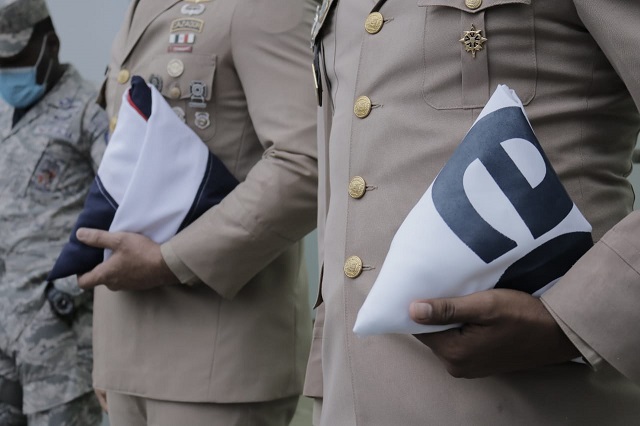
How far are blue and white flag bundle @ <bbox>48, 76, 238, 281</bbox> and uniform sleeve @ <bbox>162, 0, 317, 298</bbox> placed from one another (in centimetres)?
5

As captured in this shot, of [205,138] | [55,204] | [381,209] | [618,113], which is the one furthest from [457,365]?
[55,204]

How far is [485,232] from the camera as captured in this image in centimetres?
125

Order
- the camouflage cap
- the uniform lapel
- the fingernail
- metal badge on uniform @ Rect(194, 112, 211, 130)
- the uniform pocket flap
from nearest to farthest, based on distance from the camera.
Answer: the fingernail, the uniform pocket flap, metal badge on uniform @ Rect(194, 112, 211, 130), the uniform lapel, the camouflage cap

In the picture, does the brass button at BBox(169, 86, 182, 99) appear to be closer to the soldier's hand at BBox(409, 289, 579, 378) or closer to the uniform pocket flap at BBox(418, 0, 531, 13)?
the uniform pocket flap at BBox(418, 0, 531, 13)

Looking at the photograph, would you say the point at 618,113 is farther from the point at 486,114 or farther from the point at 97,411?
the point at 97,411

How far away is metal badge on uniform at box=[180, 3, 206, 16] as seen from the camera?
2.39 metres

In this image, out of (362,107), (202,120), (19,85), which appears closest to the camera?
(362,107)

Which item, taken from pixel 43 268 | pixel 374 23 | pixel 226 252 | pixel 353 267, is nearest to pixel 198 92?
pixel 226 252

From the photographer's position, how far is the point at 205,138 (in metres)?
2.36

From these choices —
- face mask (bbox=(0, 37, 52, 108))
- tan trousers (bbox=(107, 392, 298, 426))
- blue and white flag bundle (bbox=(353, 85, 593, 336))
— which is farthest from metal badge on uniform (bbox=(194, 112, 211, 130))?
face mask (bbox=(0, 37, 52, 108))

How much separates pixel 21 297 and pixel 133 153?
47.3 inches

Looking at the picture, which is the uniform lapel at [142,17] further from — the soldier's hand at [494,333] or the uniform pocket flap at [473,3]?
the soldier's hand at [494,333]

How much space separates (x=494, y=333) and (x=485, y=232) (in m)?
0.12

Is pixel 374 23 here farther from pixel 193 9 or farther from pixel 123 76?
pixel 123 76
